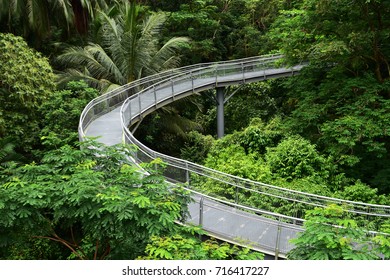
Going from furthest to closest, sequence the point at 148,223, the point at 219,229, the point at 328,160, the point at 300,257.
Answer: the point at 328,160, the point at 219,229, the point at 148,223, the point at 300,257

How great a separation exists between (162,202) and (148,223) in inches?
20.9

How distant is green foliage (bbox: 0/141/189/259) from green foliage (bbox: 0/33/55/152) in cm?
734

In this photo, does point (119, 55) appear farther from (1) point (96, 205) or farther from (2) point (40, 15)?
(1) point (96, 205)

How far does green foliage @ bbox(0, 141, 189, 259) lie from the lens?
712cm

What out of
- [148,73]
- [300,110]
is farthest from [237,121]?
[300,110]

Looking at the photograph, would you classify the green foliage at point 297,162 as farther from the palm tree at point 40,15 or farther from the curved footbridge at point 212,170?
the palm tree at point 40,15

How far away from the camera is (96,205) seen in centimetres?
742

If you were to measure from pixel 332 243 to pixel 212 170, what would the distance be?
415 cm

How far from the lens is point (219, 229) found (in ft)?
28.5

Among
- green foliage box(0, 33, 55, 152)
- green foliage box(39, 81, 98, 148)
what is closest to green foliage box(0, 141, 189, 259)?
green foliage box(39, 81, 98, 148)

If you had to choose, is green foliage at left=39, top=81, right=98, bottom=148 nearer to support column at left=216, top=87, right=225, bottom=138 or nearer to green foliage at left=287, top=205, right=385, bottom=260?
support column at left=216, top=87, right=225, bottom=138

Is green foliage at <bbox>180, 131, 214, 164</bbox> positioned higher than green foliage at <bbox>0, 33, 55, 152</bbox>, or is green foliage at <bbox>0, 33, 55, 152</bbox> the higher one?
green foliage at <bbox>0, 33, 55, 152</bbox>

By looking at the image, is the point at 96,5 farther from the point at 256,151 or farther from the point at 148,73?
the point at 256,151

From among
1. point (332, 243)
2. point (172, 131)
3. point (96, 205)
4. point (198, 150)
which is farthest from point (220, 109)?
point (332, 243)
